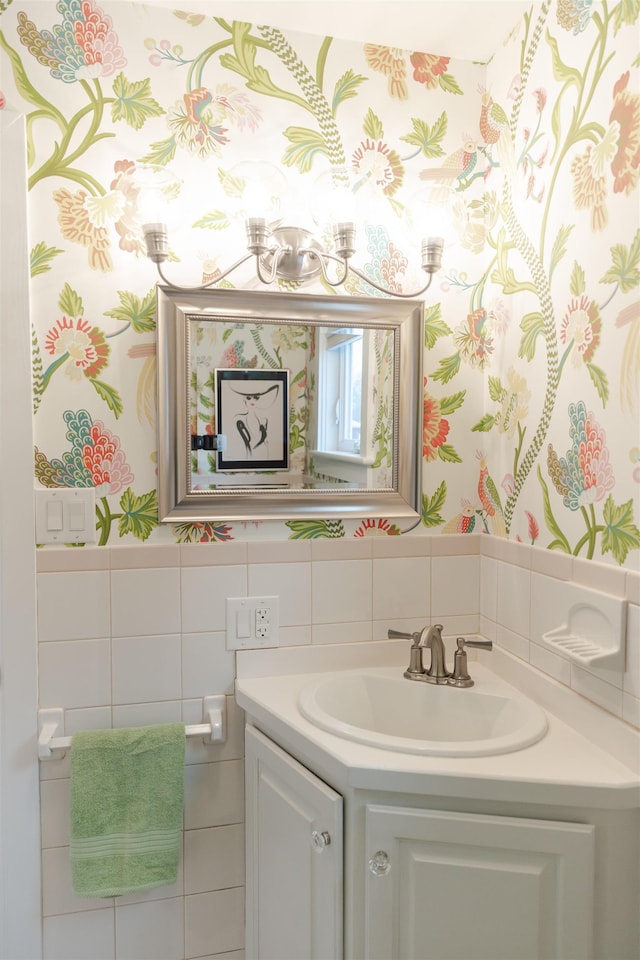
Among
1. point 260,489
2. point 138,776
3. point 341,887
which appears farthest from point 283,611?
point 341,887

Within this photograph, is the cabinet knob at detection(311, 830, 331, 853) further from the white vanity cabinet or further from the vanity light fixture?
the vanity light fixture

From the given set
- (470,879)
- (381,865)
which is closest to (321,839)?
(381,865)

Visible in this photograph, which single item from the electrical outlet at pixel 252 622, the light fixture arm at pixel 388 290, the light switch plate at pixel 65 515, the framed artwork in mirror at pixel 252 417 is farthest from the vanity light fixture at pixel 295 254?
the electrical outlet at pixel 252 622

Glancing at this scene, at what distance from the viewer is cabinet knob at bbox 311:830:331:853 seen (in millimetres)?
1309

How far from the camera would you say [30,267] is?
61.6 inches

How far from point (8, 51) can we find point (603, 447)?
59.6 inches

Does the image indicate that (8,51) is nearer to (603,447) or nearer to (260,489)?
(260,489)

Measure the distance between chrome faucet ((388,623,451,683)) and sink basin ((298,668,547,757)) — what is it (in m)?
0.02

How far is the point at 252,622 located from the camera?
172 cm

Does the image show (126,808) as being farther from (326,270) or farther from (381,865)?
(326,270)

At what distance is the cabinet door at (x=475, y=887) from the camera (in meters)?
1.21

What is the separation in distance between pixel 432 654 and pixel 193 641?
0.58 metres

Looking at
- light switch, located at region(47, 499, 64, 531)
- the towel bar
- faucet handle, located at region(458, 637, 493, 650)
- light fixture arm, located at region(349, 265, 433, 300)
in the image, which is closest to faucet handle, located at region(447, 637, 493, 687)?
faucet handle, located at region(458, 637, 493, 650)

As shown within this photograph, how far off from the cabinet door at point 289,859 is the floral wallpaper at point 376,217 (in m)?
0.56
